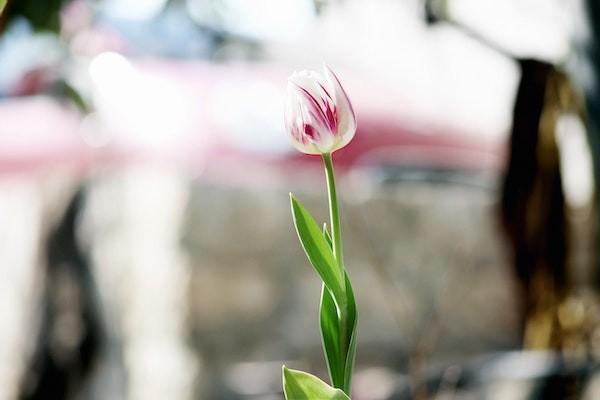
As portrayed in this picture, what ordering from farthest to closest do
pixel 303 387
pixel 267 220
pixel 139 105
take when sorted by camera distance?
pixel 139 105, pixel 267 220, pixel 303 387

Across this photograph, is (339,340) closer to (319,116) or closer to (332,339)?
(332,339)

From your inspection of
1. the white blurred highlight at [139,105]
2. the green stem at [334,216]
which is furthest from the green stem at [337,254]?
the white blurred highlight at [139,105]

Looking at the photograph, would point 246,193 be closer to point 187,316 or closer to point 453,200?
point 187,316

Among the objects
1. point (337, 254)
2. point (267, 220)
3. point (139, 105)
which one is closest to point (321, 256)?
point (337, 254)

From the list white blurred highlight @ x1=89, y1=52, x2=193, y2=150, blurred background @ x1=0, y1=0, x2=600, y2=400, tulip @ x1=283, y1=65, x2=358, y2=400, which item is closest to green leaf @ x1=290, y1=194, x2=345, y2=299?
tulip @ x1=283, y1=65, x2=358, y2=400

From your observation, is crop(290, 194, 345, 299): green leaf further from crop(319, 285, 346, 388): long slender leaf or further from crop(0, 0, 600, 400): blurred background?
crop(0, 0, 600, 400): blurred background

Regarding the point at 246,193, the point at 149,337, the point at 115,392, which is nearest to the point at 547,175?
the point at 246,193

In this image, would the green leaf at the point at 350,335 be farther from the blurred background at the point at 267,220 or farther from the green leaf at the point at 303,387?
the blurred background at the point at 267,220

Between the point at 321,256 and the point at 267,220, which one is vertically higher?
the point at 321,256
